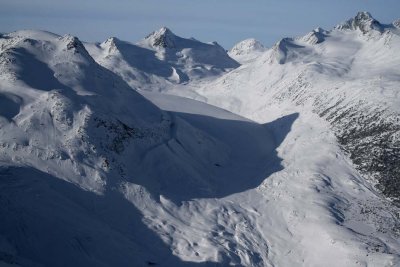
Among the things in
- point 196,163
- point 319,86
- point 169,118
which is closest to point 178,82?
point 319,86

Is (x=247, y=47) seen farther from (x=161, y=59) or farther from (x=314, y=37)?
(x=314, y=37)

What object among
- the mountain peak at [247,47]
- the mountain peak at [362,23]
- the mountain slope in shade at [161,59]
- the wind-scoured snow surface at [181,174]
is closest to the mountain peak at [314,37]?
the mountain peak at [362,23]

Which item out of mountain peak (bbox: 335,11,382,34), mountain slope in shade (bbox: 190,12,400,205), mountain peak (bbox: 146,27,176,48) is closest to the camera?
mountain slope in shade (bbox: 190,12,400,205)

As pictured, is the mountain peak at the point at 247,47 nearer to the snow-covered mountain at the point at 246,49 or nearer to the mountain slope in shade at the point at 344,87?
the snow-covered mountain at the point at 246,49

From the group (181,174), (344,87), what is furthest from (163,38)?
(181,174)

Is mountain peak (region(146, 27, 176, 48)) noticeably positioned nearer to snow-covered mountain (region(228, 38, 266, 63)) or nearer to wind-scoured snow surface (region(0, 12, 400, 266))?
snow-covered mountain (region(228, 38, 266, 63))

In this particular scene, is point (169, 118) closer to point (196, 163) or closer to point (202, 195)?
point (196, 163)

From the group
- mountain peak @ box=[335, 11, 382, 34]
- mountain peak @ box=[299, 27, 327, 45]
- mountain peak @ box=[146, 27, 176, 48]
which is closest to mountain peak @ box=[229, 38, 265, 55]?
mountain peak @ box=[146, 27, 176, 48]
